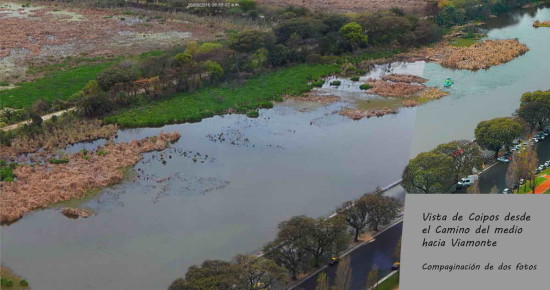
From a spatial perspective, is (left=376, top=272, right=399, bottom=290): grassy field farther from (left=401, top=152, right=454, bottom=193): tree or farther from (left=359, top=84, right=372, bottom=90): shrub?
(left=359, top=84, right=372, bottom=90): shrub

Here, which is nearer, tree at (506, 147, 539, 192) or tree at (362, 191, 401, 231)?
tree at (362, 191, 401, 231)

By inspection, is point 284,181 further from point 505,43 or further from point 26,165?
point 505,43

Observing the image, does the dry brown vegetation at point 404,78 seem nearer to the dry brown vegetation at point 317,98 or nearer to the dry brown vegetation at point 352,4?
the dry brown vegetation at point 317,98

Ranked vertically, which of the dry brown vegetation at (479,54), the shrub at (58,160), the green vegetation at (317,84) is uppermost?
the dry brown vegetation at (479,54)

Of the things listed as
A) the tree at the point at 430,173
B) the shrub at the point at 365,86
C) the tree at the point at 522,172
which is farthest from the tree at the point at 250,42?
the tree at the point at 522,172

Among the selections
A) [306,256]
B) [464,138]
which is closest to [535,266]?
[306,256]

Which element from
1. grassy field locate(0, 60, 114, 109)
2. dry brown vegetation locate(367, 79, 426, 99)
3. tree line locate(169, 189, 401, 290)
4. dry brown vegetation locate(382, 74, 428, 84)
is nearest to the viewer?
tree line locate(169, 189, 401, 290)

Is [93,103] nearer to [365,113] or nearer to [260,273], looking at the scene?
[365,113]

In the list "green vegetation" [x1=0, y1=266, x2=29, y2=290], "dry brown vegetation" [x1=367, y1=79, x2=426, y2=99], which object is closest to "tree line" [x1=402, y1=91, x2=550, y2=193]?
"dry brown vegetation" [x1=367, y1=79, x2=426, y2=99]
